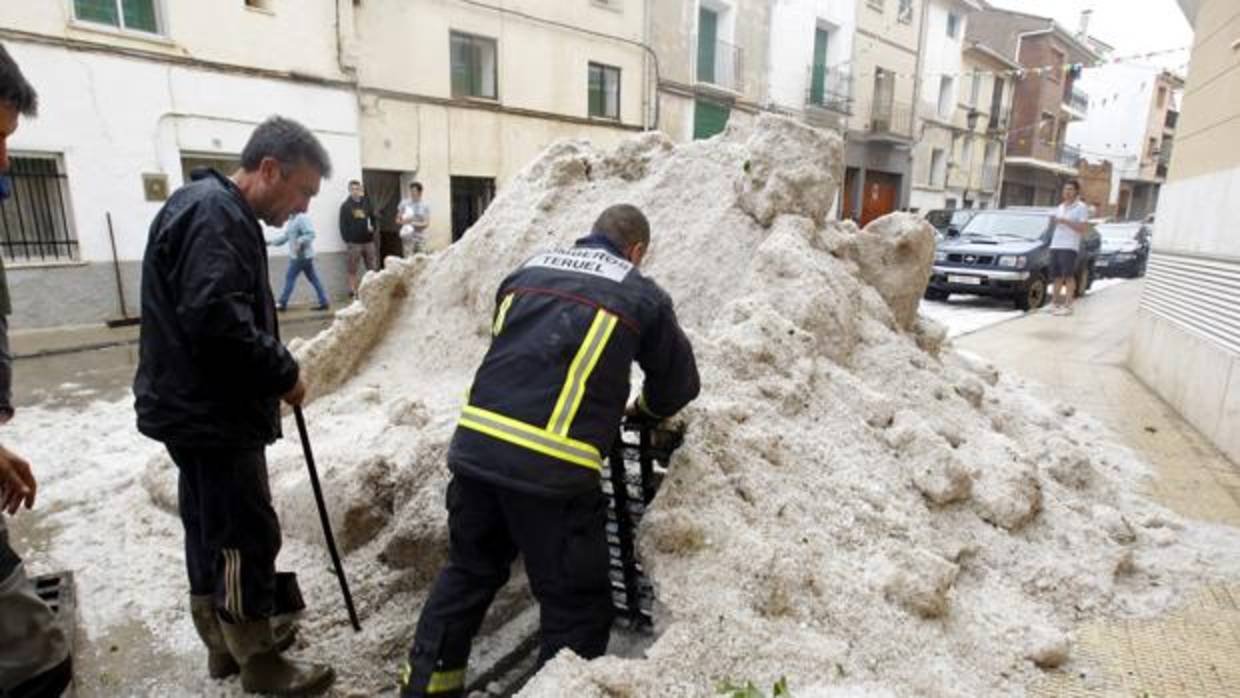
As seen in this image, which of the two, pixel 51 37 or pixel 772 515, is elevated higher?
pixel 51 37

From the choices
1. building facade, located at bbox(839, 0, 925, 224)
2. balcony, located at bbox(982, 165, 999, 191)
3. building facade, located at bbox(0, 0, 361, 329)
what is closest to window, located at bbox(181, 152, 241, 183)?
building facade, located at bbox(0, 0, 361, 329)

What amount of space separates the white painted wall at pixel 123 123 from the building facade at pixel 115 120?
1 cm

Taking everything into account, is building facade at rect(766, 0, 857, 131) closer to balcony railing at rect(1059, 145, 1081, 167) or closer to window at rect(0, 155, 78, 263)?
window at rect(0, 155, 78, 263)

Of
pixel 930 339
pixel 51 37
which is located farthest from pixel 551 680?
pixel 51 37

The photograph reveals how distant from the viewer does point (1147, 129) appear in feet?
129

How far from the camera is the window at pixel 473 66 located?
13.5 m

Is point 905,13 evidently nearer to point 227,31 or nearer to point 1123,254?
point 1123,254

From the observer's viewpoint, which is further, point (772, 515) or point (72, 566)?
point (72, 566)

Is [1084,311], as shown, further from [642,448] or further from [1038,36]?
[1038,36]

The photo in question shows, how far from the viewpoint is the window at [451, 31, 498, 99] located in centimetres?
1351

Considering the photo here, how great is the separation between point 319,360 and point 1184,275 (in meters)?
6.81

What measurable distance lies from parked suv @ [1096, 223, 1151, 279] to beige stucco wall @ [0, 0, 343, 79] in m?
18.2

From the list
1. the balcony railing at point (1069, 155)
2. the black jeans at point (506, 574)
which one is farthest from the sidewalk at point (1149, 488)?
the balcony railing at point (1069, 155)

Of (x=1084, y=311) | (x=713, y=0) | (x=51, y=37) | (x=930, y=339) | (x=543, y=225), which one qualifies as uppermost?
(x=713, y=0)
